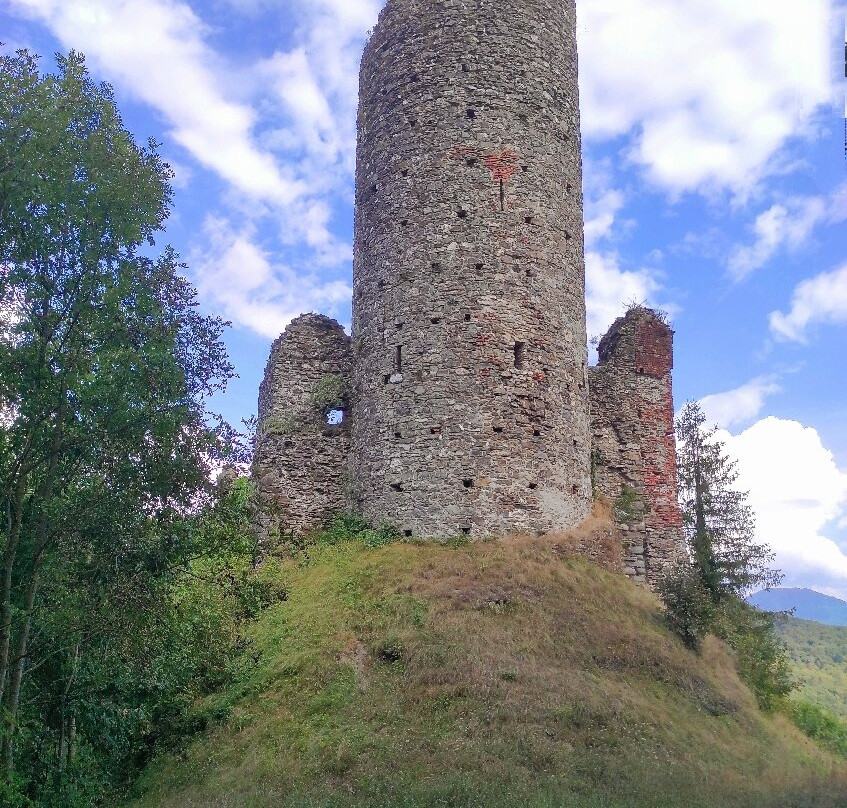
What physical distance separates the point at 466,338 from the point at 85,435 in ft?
28.9

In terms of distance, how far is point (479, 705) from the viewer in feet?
44.4

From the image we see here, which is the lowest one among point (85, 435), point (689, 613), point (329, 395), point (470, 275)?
point (689, 613)

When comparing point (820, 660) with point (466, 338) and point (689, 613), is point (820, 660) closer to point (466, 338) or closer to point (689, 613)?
point (689, 613)

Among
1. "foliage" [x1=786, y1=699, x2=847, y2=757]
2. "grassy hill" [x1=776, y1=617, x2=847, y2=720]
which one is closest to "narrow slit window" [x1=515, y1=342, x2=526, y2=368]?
"foliage" [x1=786, y1=699, x2=847, y2=757]

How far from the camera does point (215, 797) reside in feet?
→ 41.5

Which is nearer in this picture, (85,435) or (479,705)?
(85,435)

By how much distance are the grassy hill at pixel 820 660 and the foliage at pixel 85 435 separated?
5499 centimetres

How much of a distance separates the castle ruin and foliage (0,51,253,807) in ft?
19.0

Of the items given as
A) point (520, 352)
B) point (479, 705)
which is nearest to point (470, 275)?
point (520, 352)

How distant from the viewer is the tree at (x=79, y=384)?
11.4 m

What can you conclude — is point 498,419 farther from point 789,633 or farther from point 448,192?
point 789,633

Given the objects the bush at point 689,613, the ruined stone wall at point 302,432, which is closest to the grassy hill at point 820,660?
the bush at point 689,613

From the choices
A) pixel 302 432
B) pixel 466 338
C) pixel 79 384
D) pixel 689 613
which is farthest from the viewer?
pixel 302 432

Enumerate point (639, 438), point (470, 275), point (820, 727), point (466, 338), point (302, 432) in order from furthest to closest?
point (820, 727) < point (639, 438) < point (302, 432) < point (470, 275) < point (466, 338)
